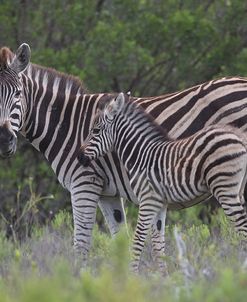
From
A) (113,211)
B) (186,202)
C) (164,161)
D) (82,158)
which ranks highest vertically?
(82,158)

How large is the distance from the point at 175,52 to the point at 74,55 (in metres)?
1.84

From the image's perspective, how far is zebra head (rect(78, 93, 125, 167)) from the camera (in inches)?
348

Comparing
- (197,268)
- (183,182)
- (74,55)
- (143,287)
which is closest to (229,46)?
(74,55)

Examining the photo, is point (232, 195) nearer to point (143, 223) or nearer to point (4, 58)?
point (143, 223)

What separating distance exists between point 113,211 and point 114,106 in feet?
4.37

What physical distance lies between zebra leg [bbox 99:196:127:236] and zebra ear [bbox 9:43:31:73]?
162 centimetres

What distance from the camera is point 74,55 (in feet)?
52.1

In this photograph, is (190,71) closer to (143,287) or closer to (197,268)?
(197,268)

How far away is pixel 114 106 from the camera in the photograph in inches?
348

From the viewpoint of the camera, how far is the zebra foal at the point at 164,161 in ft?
25.1

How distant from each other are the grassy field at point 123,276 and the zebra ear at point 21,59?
1.80m

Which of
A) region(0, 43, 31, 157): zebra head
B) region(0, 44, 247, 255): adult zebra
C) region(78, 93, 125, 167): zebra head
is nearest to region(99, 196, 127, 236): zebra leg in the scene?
region(0, 44, 247, 255): adult zebra

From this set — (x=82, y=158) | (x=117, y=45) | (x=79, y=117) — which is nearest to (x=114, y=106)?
Result: (x=82, y=158)

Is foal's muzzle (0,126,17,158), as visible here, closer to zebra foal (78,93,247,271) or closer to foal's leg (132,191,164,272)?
zebra foal (78,93,247,271)
